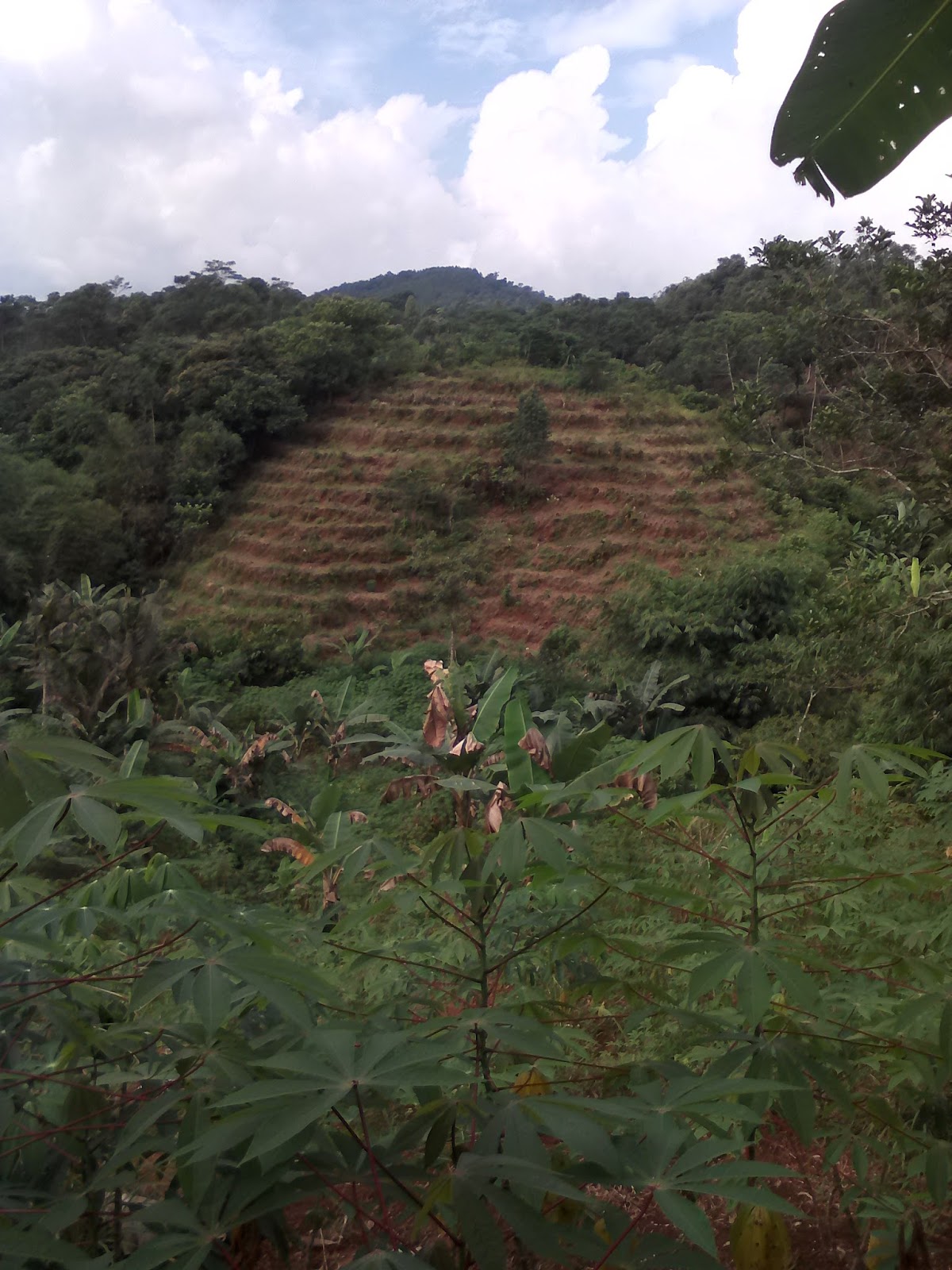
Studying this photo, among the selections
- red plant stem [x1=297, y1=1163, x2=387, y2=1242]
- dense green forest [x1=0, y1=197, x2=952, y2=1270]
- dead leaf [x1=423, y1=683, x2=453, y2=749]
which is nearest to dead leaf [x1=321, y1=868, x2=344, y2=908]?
dense green forest [x1=0, y1=197, x2=952, y2=1270]

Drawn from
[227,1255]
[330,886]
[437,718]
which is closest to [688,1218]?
[227,1255]

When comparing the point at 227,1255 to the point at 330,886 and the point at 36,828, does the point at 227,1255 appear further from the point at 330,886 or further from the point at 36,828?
the point at 330,886

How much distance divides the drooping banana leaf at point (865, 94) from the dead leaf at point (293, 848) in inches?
91.7

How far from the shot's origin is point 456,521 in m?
13.8

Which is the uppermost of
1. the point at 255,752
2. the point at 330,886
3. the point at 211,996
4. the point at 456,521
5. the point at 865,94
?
the point at 865,94

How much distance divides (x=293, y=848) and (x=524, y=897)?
291 cm

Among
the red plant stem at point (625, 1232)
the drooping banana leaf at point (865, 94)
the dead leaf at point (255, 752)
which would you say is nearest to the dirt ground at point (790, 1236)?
the red plant stem at point (625, 1232)

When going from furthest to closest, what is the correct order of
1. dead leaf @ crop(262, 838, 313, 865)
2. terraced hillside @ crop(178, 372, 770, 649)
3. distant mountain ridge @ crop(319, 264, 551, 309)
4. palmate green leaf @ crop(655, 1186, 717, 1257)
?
distant mountain ridge @ crop(319, 264, 551, 309) < terraced hillside @ crop(178, 372, 770, 649) < dead leaf @ crop(262, 838, 313, 865) < palmate green leaf @ crop(655, 1186, 717, 1257)

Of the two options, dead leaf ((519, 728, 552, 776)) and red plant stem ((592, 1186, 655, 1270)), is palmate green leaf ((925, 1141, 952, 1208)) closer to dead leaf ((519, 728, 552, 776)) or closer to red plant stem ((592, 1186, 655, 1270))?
red plant stem ((592, 1186, 655, 1270))

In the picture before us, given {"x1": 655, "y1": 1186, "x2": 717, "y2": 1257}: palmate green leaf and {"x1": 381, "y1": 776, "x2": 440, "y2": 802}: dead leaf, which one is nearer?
{"x1": 655, "y1": 1186, "x2": 717, "y2": 1257}: palmate green leaf

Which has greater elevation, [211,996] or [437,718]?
[211,996]

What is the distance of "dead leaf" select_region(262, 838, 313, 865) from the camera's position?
311cm

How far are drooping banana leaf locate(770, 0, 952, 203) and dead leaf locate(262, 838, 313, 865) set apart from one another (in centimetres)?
233

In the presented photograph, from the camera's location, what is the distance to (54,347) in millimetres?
19984
